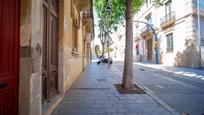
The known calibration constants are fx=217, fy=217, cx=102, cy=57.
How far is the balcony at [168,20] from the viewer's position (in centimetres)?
2288

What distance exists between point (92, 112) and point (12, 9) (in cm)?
288

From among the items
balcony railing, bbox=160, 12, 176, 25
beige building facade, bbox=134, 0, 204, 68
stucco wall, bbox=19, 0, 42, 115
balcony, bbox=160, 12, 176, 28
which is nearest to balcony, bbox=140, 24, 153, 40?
beige building facade, bbox=134, 0, 204, 68

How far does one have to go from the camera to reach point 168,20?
24.0m

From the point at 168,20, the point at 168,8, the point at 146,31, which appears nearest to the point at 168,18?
Answer: the point at 168,20

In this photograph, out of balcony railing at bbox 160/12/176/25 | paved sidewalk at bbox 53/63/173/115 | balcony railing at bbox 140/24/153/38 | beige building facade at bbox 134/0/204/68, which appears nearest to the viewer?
paved sidewalk at bbox 53/63/173/115

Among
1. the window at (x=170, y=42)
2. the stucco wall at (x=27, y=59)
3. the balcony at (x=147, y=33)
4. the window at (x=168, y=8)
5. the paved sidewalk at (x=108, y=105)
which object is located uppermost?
the window at (x=168, y=8)

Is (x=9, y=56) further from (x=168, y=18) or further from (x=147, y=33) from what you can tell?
(x=147, y=33)

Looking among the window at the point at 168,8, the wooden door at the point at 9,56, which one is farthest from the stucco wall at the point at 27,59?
the window at the point at 168,8

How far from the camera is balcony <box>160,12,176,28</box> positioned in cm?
2288

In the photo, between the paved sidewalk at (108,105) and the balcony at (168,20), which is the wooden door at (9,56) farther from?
the balcony at (168,20)

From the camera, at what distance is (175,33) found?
2272cm

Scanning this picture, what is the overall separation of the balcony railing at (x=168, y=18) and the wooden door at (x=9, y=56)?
2167cm

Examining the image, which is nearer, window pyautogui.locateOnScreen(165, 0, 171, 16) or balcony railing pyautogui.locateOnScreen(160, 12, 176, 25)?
balcony railing pyautogui.locateOnScreen(160, 12, 176, 25)

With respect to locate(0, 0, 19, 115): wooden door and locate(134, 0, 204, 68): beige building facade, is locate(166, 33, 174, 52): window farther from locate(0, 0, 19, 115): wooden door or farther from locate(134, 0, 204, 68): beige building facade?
locate(0, 0, 19, 115): wooden door
